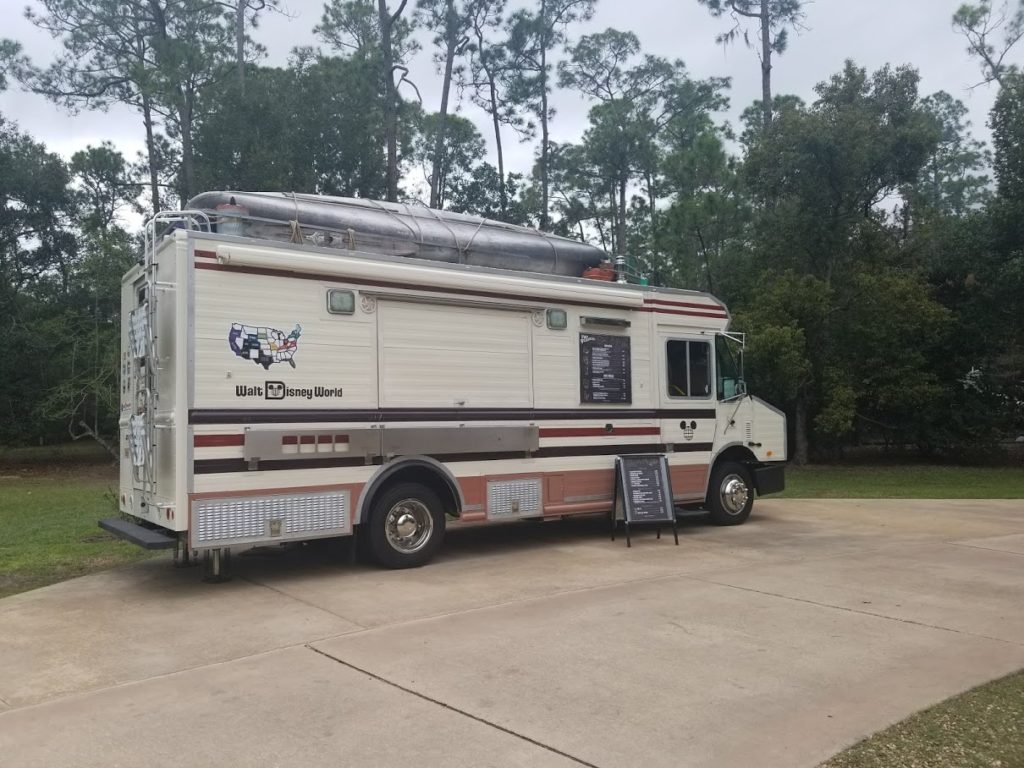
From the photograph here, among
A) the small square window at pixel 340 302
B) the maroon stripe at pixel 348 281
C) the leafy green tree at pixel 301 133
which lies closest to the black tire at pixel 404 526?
the small square window at pixel 340 302

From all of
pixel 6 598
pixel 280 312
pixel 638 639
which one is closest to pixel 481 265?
pixel 280 312

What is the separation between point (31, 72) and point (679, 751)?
2820cm

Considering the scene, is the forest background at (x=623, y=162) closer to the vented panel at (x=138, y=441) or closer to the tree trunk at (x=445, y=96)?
the tree trunk at (x=445, y=96)

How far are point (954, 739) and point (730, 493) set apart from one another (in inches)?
285

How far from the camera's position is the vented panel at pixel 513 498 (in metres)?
8.84

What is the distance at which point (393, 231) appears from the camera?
8688mm

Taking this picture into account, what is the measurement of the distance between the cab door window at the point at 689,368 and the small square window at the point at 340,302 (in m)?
4.29

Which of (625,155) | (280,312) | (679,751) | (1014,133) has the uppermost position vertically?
(625,155)

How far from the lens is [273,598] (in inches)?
283

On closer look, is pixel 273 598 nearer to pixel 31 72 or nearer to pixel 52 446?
pixel 31 72

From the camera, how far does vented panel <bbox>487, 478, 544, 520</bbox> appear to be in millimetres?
8844

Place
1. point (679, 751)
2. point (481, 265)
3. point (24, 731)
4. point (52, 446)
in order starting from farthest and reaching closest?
point (52, 446), point (481, 265), point (24, 731), point (679, 751)

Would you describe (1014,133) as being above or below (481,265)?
above

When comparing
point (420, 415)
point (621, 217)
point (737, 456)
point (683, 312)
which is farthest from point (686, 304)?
point (621, 217)
